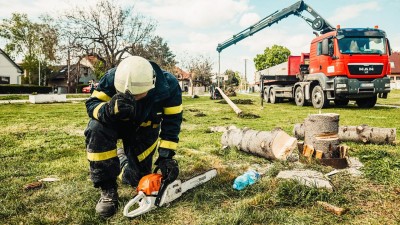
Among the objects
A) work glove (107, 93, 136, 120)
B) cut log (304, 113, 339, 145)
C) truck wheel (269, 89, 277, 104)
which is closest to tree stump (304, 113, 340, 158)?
cut log (304, 113, 339, 145)

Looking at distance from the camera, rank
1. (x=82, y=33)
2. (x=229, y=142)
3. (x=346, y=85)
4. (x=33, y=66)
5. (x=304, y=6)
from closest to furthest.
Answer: (x=229, y=142) → (x=346, y=85) → (x=304, y=6) → (x=82, y=33) → (x=33, y=66)

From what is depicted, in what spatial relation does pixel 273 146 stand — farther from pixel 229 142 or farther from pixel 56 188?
pixel 56 188

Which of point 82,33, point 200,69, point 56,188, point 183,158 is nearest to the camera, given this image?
point 56,188

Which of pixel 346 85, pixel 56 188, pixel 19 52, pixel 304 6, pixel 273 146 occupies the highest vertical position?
pixel 19 52

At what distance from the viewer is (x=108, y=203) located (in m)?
2.39

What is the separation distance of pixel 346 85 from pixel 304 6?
6227 mm

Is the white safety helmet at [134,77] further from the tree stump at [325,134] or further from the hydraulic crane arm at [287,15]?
the hydraulic crane arm at [287,15]

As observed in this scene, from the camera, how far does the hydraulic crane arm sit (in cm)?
1430

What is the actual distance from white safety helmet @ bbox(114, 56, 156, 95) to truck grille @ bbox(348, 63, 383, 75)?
10425mm

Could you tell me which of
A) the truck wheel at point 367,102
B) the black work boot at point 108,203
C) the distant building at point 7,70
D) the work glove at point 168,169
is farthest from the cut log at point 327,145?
the distant building at point 7,70

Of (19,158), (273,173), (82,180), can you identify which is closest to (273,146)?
(273,173)

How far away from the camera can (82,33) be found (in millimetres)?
28109

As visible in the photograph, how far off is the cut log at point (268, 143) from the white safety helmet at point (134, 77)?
198 cm

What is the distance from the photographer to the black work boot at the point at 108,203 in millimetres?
2334
